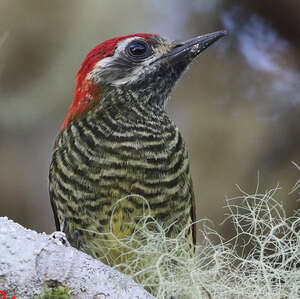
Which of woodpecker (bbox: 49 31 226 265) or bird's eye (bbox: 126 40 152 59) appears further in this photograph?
bird's eye (bbox: 126 40 152 59)

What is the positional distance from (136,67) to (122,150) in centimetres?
31

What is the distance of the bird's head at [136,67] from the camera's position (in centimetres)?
159

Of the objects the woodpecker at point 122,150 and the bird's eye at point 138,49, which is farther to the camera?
the bird's eye at point 138,49

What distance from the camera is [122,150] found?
4.64 feet

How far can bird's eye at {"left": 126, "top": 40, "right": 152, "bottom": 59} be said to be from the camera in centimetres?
162

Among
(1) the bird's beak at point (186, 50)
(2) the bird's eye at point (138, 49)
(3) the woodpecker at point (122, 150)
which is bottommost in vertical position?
(3) the woodpecker at point (122, 150)

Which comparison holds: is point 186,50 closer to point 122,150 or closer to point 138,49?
point 138,49

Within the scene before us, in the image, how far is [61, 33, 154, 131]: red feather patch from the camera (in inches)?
61.7

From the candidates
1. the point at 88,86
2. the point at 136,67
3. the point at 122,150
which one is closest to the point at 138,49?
the point at 136,67

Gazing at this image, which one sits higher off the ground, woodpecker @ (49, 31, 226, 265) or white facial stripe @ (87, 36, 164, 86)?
white facial stripe @ (87, 36, 164, 86)

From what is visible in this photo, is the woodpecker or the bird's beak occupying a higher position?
the bird's beak

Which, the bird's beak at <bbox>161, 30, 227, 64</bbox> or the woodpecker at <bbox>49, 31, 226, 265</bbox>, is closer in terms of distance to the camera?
the woodpecker at <bbox>49, 31, 226, 265</bbox>

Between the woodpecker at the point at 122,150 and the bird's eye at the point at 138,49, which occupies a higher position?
the bird's eye at the point at 138,49

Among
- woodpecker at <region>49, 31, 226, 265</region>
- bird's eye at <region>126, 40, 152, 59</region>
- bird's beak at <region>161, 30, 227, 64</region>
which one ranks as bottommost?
woodpecker at <region>49, 31, 226, 265</region>
